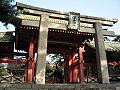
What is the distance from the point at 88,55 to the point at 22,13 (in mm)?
8602

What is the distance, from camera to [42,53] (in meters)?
8.33

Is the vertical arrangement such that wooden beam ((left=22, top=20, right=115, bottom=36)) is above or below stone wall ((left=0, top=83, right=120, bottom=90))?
above

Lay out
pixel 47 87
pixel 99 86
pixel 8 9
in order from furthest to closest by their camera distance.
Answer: pixel 8 9 < pixel 99 86 < pixel 47 87

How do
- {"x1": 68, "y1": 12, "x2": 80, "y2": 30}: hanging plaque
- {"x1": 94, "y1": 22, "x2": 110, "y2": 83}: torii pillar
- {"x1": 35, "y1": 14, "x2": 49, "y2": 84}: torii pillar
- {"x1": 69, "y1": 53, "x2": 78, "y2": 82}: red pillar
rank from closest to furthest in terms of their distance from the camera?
{"x1": 35, "y1": 14, "x2": 49, "y2": 84}: torii pillar, {"x1": 94, "y1": 22, "x2": 110, "y2": 83}: torii pillar, {"x1": 68, "y1": 12, "x2": 80, "y2": 30}: hanging plaque, {"x1": 69, "y1": 53, "x2": 78, "y2": 82}: red pillar

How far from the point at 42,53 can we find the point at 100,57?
2.97 metres

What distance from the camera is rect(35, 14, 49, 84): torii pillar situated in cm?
786

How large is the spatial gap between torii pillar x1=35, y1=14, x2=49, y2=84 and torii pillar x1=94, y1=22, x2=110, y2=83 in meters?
2.79

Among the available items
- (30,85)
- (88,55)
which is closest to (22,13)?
(30,85)

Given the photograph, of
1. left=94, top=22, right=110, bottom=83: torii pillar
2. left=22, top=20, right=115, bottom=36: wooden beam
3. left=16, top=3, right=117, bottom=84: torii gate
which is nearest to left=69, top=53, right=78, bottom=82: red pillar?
left=16, top=3, right=117, bottom=84: torii gate

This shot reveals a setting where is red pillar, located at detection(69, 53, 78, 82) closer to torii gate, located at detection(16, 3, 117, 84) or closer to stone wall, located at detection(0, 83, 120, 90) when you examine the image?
torii gate, located at detection(16, 3, 117, 84)

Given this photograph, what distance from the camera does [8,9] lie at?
8805 millimetres

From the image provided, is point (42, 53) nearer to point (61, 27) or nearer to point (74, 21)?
point (61, 27)

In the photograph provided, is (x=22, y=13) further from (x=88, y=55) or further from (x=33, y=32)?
(x=88, y=55)

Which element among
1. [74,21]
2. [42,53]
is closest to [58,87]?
[42,53]
